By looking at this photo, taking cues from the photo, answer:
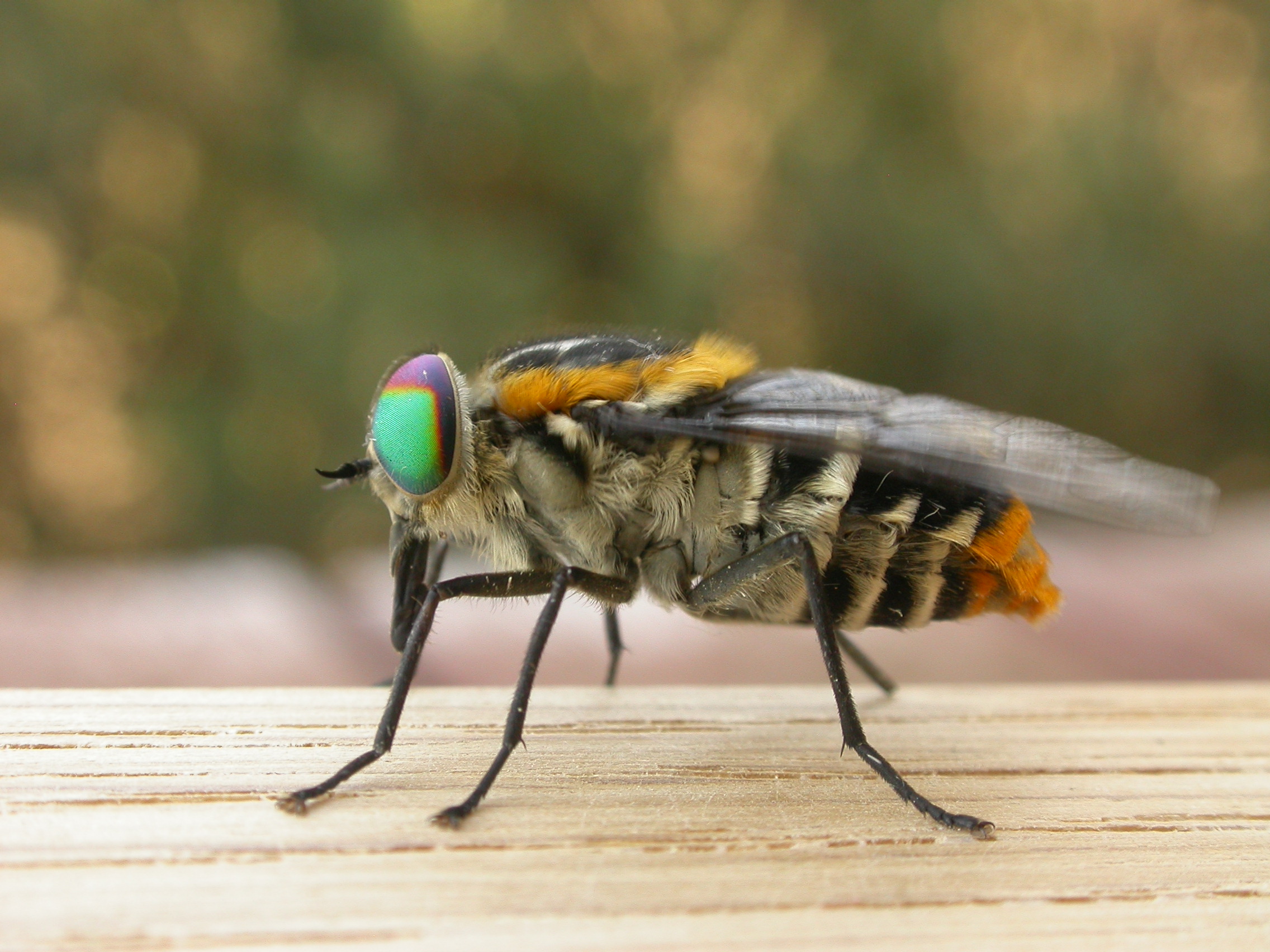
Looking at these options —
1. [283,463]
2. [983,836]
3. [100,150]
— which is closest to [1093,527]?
[983,836]

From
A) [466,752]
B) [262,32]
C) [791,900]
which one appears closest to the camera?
[791,900]

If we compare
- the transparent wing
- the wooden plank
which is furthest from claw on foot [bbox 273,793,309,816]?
the transparent wing

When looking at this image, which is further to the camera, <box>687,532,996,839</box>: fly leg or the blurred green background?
the blurred green background

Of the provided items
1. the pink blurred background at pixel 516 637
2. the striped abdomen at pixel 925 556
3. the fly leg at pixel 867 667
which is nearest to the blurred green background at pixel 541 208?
the pink blurred background at pixel 516 637

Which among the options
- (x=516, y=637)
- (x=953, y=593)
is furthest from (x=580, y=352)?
(x=516, y=637)

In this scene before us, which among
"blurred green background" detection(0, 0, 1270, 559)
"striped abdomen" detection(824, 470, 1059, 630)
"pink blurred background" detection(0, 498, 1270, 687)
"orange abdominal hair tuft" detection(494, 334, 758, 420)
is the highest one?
"blurred green background" detection(0, 0, 1270, 559)

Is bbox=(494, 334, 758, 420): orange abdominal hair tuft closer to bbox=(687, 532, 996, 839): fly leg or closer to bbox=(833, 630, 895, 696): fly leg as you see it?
bbox=(687, 532, 996, 839): fly leg

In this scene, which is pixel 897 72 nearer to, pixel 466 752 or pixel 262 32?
pixel 262 32

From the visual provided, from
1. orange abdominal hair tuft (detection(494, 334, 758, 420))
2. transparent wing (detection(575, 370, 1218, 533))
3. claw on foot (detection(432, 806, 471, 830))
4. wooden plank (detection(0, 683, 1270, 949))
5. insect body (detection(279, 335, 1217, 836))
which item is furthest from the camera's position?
orange abdominal hair tuft (detection(494, 334, 758, 420))
